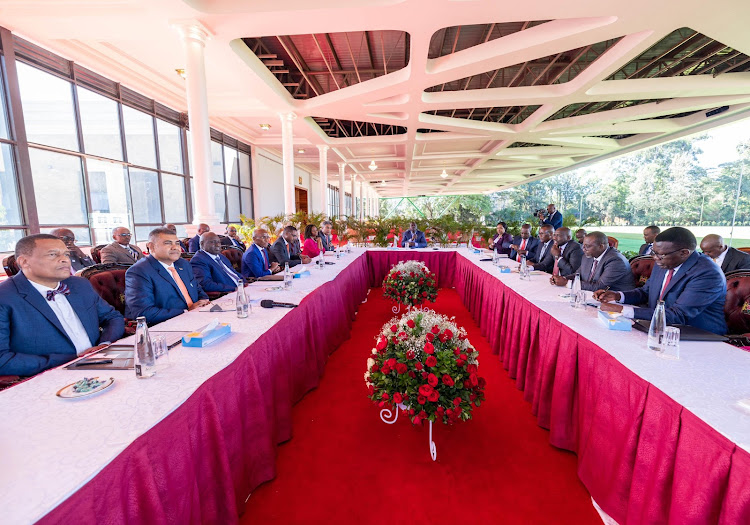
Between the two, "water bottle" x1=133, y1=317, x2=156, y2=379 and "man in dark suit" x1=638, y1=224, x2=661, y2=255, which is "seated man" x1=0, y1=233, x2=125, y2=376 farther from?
"man in dark suit" x1=638, y1=224, x2=661, y2=255

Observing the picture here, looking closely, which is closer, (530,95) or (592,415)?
(592,415)

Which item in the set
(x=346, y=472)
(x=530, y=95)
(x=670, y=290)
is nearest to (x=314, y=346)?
(x=346, y=472)

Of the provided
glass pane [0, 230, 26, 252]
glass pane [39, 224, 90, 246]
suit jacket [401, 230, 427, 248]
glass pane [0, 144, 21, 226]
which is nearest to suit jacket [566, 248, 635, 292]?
suit jacket [401, 230, 427, 248]

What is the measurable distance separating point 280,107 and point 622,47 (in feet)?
21.8

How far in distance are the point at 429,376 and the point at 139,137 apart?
331 inches

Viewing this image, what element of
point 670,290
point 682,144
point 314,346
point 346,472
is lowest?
point 346,472

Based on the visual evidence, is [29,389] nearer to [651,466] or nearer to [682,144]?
[651,466]

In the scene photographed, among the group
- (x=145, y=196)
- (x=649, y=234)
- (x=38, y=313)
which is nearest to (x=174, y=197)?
(x=145, y=196)

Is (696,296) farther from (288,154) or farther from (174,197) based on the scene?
(174,197)

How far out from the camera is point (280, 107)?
790 cm

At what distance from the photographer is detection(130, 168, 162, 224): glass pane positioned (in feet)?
23.9

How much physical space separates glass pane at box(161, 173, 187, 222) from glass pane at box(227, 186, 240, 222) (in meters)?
2.20

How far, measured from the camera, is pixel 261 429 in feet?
5.99

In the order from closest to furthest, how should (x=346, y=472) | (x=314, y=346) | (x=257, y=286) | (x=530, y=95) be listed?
(x=346, y=472), (x=314, y=346), (x=257, y=286), (x=530, y=95)
